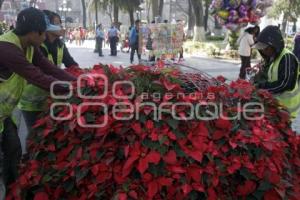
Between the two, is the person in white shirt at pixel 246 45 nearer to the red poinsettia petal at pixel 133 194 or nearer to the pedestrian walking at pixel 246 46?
the pedestrian walking at pixel 246 46

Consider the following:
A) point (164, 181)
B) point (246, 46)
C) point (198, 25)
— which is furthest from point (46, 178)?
point (198, 25)

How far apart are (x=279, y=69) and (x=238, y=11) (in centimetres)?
1367

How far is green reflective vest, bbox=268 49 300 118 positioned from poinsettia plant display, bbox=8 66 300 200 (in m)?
0.96

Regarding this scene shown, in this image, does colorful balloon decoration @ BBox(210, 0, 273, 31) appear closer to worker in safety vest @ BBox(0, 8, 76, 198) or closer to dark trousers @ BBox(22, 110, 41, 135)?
dark trousers @ BBox(22, 110, 41, 135)

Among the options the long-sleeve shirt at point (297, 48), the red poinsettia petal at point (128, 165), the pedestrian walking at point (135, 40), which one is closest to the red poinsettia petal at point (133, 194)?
the red poinsettia petal at point (128, 165)

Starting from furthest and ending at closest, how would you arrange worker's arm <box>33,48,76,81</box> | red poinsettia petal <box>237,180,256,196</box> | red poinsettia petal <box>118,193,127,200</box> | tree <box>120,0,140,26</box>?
tree <box>120,0,140,26</box> → worker's arm <box>33,48,76,81</box> → red poinsettia petal <box>237,180,256,196</box> → red poinsettia petal <box>118,193,127,200</box>

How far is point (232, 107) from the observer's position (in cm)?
294

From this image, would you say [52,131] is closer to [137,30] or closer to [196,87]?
[196,87]

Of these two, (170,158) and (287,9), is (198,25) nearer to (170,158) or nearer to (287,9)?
(287,9)

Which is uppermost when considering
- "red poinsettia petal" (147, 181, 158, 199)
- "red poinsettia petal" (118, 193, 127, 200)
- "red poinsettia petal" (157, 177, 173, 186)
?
"red poinsettia petal" (157, 177, 173, 186)

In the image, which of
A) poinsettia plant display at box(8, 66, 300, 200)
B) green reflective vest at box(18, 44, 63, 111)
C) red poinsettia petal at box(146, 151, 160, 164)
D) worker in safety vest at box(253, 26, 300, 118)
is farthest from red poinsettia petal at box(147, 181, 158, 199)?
worker in safety vest at box(253, 26, 300, 118)

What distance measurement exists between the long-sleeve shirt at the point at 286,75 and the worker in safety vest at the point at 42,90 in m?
1.99

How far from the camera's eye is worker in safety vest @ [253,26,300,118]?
3846 millimetres

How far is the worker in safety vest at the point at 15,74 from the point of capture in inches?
119
